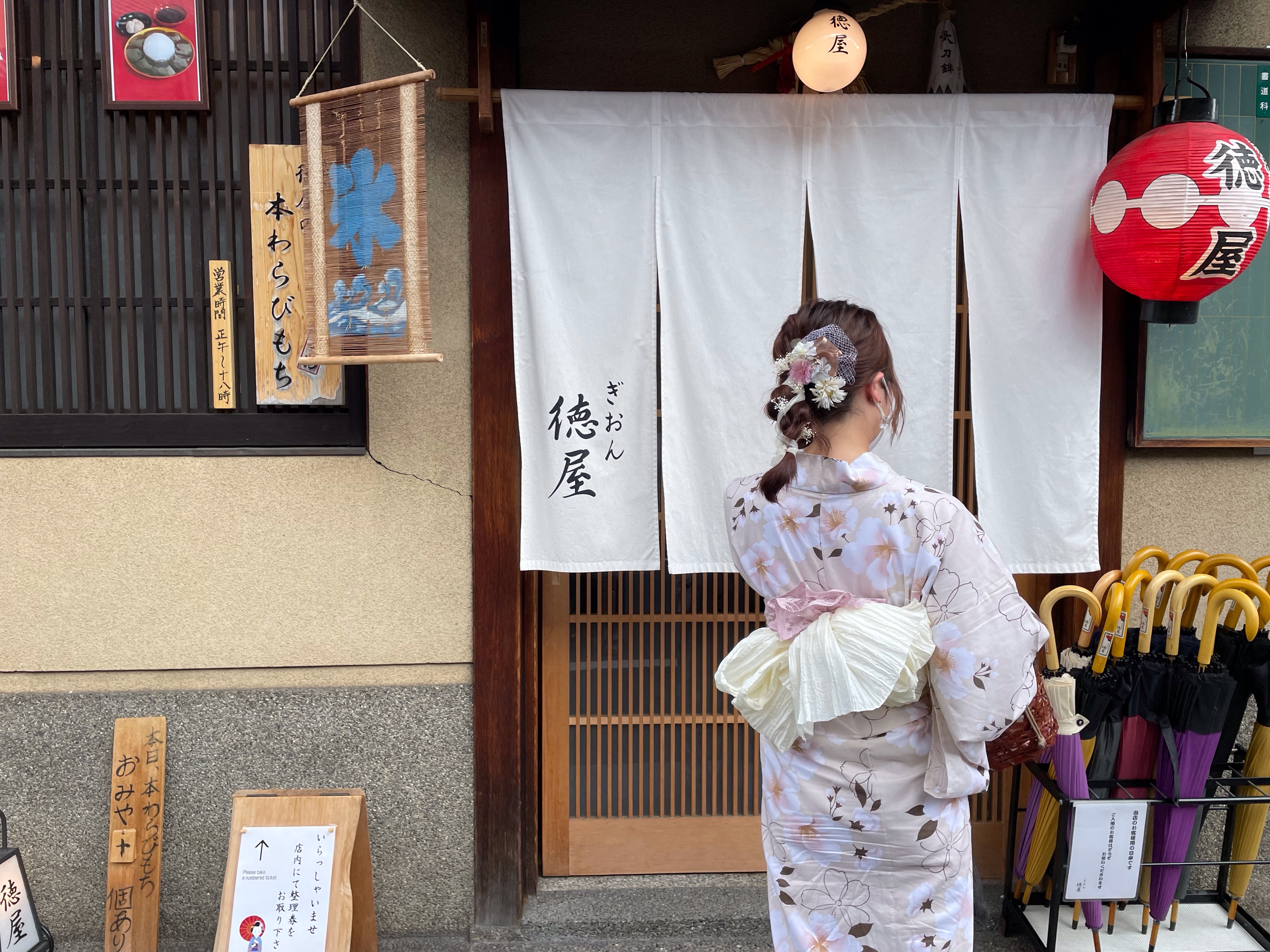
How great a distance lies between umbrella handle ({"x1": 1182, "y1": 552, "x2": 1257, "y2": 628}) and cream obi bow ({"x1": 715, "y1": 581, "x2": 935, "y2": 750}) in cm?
188

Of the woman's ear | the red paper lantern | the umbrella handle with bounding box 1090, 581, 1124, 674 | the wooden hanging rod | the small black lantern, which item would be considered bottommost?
the small black lantern

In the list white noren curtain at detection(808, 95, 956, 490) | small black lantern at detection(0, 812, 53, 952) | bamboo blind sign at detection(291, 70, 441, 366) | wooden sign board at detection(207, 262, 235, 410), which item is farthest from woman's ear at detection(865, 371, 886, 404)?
small black lantern at detection(0, 812, 53, 952)

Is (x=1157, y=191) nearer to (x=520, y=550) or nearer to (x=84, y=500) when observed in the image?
(x=520, y=550)

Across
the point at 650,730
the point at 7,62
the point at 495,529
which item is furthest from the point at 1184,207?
the point at 7,62

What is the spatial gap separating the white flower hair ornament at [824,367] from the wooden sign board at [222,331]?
104 inches

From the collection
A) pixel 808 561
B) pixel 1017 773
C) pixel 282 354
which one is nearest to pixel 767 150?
pixel 808 561

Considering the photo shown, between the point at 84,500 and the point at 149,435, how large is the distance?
1.35 feet

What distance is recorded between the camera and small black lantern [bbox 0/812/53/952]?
3.31 meters

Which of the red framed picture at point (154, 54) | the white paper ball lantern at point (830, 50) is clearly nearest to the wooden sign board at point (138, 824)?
the red framed picture at point (154, 54)

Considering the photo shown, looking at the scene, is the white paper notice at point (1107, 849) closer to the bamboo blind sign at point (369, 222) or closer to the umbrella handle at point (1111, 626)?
the umbrella handle at point (1111, 626)

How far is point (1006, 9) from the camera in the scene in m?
3.98

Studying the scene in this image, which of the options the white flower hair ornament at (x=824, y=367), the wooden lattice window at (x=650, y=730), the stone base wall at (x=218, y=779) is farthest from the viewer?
the wooden lattice window at (x=650, y=730)

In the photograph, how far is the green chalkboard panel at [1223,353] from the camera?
395 centimetres

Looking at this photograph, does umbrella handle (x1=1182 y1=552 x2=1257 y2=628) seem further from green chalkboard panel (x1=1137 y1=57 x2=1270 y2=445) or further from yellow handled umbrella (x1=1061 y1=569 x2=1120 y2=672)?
green chalkboard panel (x1=1137 y1=57 x2=1270 y2=445)
